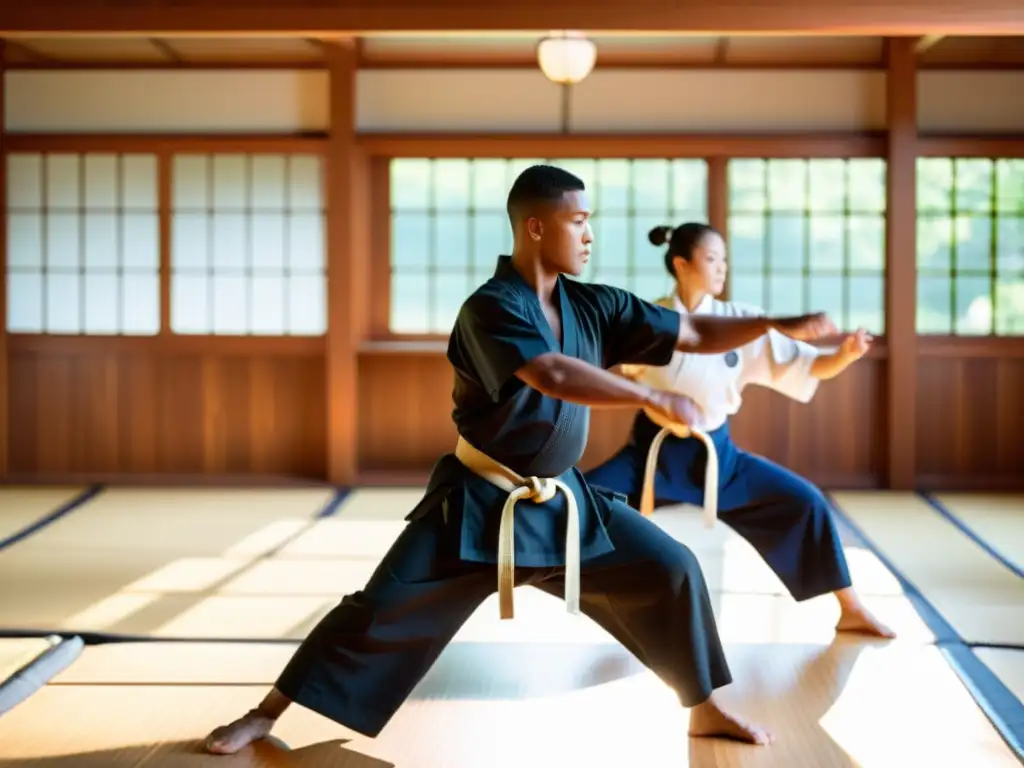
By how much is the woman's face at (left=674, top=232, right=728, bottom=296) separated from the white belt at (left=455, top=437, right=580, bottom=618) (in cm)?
112

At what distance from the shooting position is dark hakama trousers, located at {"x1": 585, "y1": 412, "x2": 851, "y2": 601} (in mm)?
3111

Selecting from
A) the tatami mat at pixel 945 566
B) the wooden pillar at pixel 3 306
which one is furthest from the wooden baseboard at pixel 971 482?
the wooden pillar at pixel 3 306

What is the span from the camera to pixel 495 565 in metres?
2.29

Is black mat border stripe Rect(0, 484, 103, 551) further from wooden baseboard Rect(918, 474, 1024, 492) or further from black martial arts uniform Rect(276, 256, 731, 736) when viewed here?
wooden baseboard Rect(918, 474, 1024, 492)

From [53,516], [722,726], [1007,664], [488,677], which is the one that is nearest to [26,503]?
[53,516]

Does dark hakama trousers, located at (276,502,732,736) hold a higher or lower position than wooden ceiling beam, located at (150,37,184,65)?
lower

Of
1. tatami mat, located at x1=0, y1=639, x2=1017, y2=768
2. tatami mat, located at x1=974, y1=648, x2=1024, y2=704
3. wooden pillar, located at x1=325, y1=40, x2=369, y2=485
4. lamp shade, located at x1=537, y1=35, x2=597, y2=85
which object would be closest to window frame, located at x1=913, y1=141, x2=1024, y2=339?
lamp shade, located at x1=537, y1=35, x2=597, y2=85

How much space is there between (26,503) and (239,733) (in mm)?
3571

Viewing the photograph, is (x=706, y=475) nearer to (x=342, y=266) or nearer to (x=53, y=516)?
(x=53, y=516)

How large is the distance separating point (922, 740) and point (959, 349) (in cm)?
397

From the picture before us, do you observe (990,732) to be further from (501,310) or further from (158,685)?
(158,685)

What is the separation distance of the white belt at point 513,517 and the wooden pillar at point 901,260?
409cm

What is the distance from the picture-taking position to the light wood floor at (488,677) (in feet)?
7.82

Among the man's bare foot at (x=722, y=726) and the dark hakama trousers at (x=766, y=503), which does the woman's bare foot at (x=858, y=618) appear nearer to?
the dark hakama trousers at (x=766, y=503)
